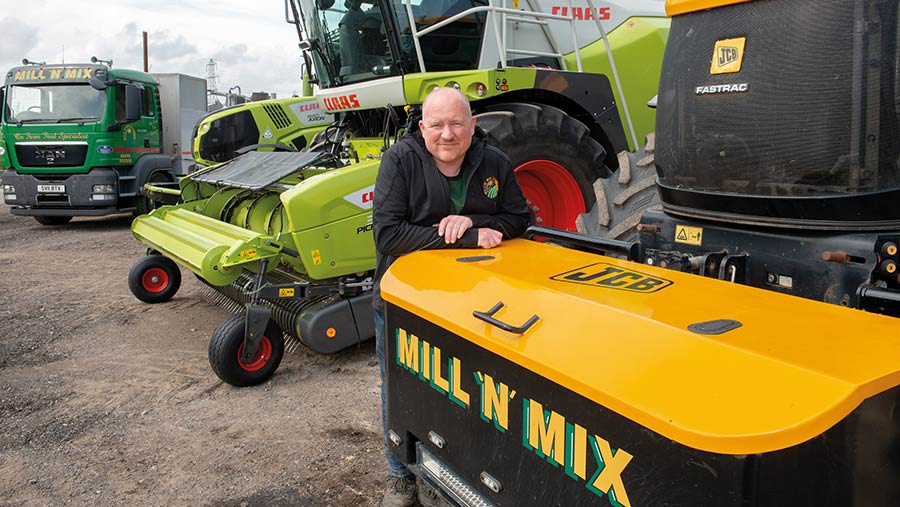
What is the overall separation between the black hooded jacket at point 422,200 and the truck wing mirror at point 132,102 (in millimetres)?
9059

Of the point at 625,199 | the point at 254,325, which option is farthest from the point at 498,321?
the point at 254,325

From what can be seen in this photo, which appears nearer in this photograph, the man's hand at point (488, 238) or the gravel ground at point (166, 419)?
the man's hand at point (488, 238)

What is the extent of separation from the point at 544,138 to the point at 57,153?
832 cm

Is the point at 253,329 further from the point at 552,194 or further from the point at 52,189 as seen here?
the point at 52,189

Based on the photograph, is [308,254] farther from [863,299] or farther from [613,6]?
[613,6]

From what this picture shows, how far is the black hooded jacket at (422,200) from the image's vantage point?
2.21 meters

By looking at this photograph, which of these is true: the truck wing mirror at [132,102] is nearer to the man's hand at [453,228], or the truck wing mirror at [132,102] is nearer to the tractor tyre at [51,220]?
the tractor tyre at [51,220]

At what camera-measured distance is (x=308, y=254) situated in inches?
148

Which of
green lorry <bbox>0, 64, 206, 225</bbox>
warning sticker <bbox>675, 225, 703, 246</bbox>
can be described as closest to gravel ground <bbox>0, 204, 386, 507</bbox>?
warning sticker <bbox>675, 225, 703, 246</bbox>

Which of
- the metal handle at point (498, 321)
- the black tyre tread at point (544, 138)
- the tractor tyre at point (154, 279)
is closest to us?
the metal handle at point (498, 321)

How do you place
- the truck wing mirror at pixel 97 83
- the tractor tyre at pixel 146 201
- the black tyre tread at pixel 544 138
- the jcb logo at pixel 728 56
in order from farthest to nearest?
the tractor tyre at pixel 146 201 → the truck wing mirror at pixel 97 83 → the black tyre tread at pixel 544 138 → the jcb logo at pixel 728 56

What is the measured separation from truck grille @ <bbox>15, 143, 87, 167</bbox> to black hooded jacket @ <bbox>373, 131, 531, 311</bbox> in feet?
30.4

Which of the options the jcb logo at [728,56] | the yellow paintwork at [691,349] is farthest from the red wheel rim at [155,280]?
the jcb logo at [728,56]

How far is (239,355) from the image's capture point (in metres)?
3.70
